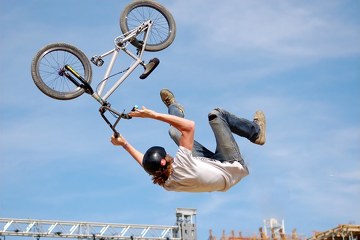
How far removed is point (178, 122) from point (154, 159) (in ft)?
1.83

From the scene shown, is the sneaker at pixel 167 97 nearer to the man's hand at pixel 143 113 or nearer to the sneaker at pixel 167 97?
the sneaker at pixel 167 97

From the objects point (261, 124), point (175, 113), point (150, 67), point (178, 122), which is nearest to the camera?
point (178, 122)

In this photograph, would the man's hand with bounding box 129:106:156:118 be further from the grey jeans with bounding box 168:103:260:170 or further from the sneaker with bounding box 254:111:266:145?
the sneaker with bounding box 254:111:266:145

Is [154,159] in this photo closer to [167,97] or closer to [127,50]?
[167,97]

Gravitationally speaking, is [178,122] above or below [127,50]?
below

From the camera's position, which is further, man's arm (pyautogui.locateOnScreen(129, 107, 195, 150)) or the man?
the man

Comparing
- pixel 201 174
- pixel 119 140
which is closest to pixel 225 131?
pixel 201 174

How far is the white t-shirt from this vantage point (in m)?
8.73

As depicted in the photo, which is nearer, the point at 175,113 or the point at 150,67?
the point at 175,113

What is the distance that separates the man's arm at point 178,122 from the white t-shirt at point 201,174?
119 mm

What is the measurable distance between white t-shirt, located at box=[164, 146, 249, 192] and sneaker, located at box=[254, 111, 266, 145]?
76 centimetres

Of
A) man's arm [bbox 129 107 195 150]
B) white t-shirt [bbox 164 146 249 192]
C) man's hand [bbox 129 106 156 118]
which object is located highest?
man's hand [bbox 129 106 156 118]

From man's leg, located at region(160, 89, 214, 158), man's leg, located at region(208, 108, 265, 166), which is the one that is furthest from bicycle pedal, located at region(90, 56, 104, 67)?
man's leg, located at region(208, 108, 265, 166)

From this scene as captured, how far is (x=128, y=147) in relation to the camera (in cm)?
984
